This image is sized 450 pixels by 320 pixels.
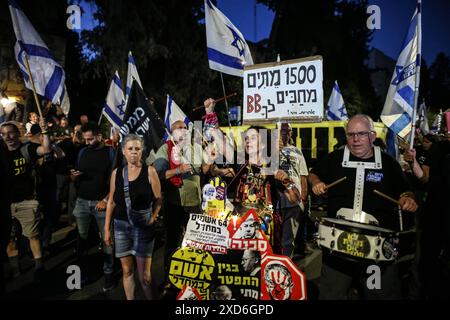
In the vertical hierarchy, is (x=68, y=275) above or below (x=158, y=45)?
below

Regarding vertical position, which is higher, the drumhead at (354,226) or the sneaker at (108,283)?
the drumhead at (354,226)

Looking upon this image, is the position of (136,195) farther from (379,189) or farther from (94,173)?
(379,189)

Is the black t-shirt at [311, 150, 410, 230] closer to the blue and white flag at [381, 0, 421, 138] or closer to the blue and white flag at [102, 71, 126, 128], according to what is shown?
the blue and white flag at [381, 0, 421, 138]

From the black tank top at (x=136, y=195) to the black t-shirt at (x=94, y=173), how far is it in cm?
106

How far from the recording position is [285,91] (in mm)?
4508

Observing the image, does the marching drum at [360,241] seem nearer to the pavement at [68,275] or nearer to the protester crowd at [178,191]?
the protester crowd at [178,191]

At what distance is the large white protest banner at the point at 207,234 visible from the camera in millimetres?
3650

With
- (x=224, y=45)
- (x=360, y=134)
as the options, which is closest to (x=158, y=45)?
(x=224, y=45)

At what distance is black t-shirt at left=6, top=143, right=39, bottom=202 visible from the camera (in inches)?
180

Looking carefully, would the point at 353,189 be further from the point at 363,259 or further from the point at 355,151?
the point at 363,259

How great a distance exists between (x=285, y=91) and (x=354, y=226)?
2149 millimetres

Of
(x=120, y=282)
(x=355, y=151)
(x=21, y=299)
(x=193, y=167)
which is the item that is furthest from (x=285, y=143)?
(x=21, y=299)

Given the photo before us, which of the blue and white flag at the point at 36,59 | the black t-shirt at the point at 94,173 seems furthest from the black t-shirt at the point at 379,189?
the blue and white flag at the point at 36,59
